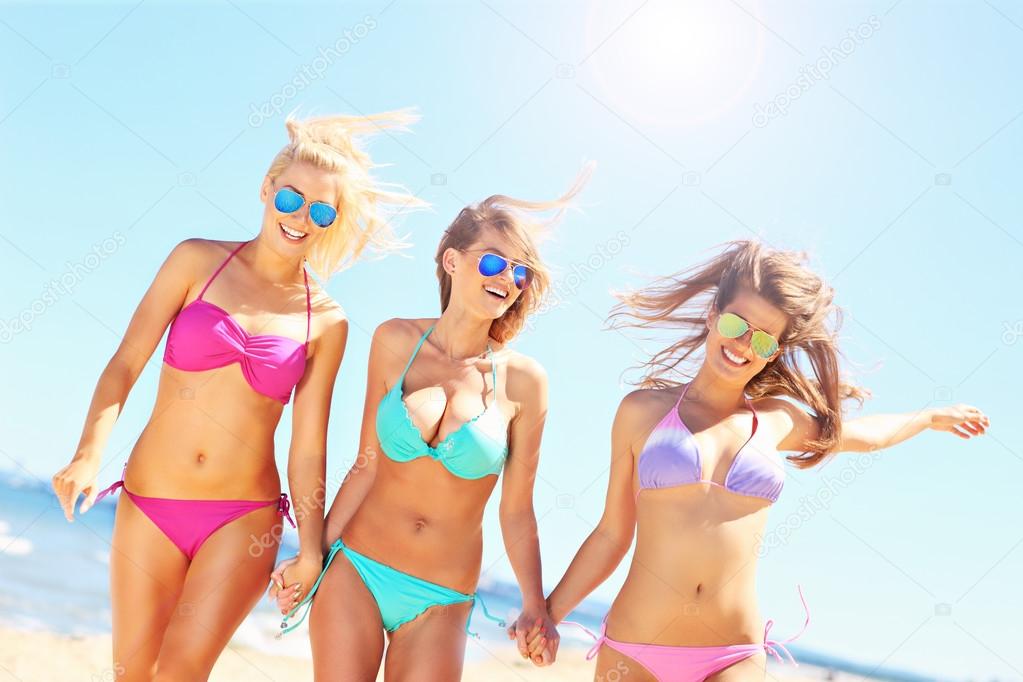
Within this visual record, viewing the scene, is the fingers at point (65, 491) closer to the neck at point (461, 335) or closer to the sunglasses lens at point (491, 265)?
the neck at point (461, 335)

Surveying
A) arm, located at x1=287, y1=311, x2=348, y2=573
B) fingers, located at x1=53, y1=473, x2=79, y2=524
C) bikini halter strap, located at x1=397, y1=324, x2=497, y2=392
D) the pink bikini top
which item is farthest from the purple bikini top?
fingers, located at x1=53, y1=473, x2=79, y2=524

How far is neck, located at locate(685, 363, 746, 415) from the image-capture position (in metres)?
4.98


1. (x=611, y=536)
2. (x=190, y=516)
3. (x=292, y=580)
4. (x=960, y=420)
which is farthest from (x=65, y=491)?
(x=960, y=420)

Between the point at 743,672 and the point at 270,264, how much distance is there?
10.0 feet

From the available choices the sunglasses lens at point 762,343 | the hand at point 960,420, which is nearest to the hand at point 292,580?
the sunglasses lens at point 762,343

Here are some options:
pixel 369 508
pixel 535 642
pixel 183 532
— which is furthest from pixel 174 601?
pixel 535 642

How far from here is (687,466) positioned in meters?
4.59

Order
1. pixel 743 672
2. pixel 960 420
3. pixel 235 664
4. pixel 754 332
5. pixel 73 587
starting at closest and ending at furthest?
pixel 743 672 < pixel 754 332 < pixel 960 420 < pixel 235 664 < pixel 73 587

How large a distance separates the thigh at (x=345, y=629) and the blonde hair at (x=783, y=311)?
1818 mm

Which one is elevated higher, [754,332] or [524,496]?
[754,332]

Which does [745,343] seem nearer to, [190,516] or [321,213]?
[321,213]

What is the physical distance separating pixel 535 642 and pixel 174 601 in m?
1.76

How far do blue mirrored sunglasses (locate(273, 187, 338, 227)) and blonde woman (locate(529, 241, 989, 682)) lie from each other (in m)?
1.64

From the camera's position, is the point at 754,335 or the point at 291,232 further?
the point at 291,232
